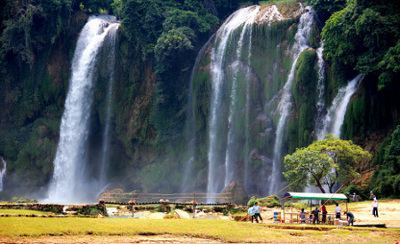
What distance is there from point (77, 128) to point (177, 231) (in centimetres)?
3669

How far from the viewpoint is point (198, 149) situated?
53.4m

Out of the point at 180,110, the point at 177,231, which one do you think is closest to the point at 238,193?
the point at 180,110

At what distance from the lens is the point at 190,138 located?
180ft

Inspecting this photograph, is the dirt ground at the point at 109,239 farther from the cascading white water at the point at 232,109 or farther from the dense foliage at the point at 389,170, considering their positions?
the cascading white water at the point at 232,109

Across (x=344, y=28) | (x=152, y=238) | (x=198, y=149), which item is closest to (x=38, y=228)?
(x=152, y=238)

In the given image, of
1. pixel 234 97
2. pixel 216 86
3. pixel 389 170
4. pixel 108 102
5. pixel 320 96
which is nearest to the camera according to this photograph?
pixel 389 170

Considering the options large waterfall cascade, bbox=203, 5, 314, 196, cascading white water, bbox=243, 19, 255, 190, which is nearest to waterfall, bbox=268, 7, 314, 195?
large waterfall cascade, bbox=203, 5, 314, 196

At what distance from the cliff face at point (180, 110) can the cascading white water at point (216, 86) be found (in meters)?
0.28

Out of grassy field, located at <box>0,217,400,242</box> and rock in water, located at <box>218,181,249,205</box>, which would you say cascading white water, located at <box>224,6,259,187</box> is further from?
grassy field, located at <box>0,217,400,242</box>

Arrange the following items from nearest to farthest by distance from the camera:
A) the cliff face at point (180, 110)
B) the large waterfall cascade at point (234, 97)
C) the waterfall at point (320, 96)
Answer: the waterfall at point (320, 96), the cliff face at point (180, 110), the large waterfall cascade at point (234, 97)

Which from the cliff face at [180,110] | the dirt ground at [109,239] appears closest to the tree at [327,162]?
the cliff face at [180,110]

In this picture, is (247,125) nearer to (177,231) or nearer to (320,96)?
(320,96)

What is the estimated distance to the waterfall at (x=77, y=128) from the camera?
5478 cm

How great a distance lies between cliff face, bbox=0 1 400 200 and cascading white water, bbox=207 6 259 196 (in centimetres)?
28
